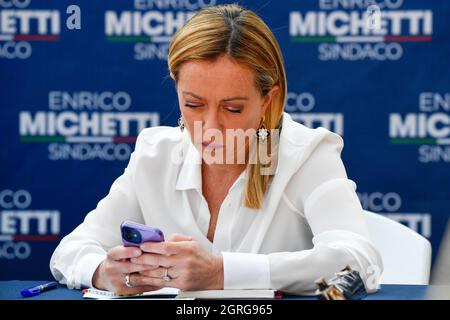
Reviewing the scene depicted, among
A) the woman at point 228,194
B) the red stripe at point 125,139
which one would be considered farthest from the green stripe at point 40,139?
the woman at point 228,194

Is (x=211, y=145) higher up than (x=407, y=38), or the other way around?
(x=407, y=38)

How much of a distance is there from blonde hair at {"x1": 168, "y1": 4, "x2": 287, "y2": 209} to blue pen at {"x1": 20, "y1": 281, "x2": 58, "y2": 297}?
472 millimetres

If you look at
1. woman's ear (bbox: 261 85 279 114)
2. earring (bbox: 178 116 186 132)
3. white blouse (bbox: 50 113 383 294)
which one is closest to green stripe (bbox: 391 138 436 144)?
white blouse (bbox: 50 113 383 294)

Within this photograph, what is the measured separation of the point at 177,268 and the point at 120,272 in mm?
118

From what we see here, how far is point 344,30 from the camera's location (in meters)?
1.56

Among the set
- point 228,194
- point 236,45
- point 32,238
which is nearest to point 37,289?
point 32,238

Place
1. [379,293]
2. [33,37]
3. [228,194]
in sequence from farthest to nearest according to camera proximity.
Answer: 1. [228,194]
2. [33,37]
3. [379,293]

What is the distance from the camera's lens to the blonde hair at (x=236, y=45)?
167 centimetres

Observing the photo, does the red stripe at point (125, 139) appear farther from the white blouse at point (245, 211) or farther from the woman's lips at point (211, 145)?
the woman's lips at point (211, 145)

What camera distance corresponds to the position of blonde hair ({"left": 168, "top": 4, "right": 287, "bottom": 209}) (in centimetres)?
167

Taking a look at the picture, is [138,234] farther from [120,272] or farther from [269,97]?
[269,97]

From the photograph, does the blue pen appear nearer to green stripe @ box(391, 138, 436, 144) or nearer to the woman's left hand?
the woman's left hand

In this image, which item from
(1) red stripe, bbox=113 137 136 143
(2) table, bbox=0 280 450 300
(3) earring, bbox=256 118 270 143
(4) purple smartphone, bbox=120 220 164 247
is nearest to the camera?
(2) table, bbox=0 280 450 300

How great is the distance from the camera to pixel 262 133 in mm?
1773
